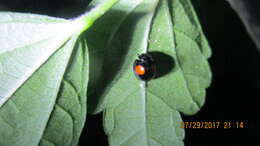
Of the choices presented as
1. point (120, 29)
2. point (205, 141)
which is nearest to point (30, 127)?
point (120, 29)

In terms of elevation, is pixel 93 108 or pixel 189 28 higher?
pixel 189 28

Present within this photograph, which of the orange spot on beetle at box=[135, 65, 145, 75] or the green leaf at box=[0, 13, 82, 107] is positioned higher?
the green leaf at box=[0, 13, 82, 107]

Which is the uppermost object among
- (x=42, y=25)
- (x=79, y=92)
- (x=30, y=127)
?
(x=42, y=25)

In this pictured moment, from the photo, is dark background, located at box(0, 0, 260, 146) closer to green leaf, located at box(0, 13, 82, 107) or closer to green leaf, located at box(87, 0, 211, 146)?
green leaf, located at box(87, 0, 211, 146)

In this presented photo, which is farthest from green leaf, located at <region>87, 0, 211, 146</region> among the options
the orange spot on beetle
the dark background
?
the dark background

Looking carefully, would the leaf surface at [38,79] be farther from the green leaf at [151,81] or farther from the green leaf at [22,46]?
the green leaf at [151,81]

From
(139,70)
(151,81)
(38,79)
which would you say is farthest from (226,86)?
(38,79)

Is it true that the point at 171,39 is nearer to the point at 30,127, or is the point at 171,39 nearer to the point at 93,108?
the point at 93,108
